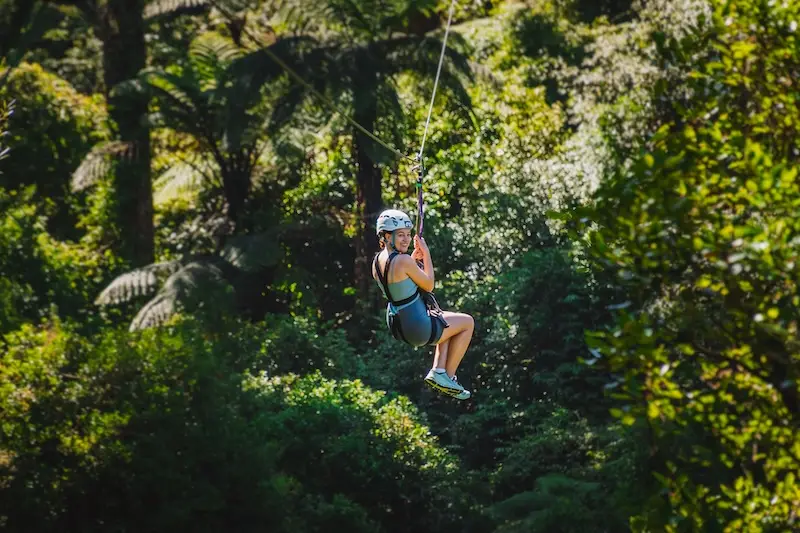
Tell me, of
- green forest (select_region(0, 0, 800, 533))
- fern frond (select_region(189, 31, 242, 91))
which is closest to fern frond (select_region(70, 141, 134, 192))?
green forest (select_region(0, 0, 800, 533))

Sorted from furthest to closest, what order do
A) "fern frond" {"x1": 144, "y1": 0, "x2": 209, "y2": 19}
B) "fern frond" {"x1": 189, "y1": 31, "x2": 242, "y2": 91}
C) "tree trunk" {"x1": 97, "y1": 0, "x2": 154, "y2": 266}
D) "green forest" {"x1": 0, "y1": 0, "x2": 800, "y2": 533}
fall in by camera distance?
1. "tree trunk" {"x1": 97, "y1": 0, "x2": 154, "y2": 266}
2. "fern frond" {"x1": 189, "y1": 31, "x2": 242, "y2": 91}
3. "fern frond" {"x1": 144, "y1": 0, "x2": 209, "y2": 19}
4. "green forest" {"x1": 0, "y1": 0, "x2": 800, "y2": 533}

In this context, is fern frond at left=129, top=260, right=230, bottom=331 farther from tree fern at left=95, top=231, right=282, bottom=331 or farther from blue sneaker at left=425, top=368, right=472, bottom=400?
blue sneaker at left=425, top=368, right=472, bottom=400

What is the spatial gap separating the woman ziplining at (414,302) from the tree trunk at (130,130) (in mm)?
13653

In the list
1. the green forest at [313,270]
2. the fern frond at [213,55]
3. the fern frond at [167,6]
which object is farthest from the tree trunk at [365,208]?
the fern frond at [167,6]

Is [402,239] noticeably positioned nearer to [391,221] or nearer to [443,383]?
[391,221]

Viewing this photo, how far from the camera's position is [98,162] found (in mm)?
22297

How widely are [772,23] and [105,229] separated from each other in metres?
17.9

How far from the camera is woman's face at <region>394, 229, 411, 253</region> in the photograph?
9.09 meters

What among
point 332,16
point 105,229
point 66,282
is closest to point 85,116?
point 105,229

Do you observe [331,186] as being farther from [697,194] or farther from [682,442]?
[697,194]

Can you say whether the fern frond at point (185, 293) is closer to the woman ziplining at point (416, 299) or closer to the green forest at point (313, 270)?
the green forest at point (313, 270)

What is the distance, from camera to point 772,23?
777 cm

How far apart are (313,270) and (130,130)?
12.8 feet

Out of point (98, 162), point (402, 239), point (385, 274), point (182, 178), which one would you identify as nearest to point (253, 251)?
point (182, 178)
